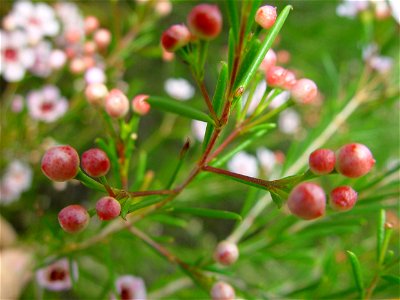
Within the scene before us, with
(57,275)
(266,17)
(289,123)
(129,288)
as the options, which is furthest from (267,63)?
(289,123)

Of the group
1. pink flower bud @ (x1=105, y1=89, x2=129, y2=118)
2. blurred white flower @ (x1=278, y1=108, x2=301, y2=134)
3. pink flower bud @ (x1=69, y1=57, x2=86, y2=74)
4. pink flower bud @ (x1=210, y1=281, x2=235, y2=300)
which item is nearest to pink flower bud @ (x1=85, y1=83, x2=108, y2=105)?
pink flower bud @ (x1=105, y1=89, x2=129, y2=118)

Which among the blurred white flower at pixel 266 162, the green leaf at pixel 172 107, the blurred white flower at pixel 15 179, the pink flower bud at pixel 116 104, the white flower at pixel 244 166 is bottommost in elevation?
the blurred white flower at pixel 15 179

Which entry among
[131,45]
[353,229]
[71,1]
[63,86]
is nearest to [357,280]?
[353,229]

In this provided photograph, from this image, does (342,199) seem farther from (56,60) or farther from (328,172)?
(56,60)

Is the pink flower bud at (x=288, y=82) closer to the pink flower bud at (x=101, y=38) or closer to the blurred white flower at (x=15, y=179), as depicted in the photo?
the pink flower bud at (x=101, y=38)

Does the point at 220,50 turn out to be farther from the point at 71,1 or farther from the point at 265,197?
the point at 265,197

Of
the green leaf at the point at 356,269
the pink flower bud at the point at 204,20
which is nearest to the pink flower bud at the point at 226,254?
the green leaf at the point at 356,269
